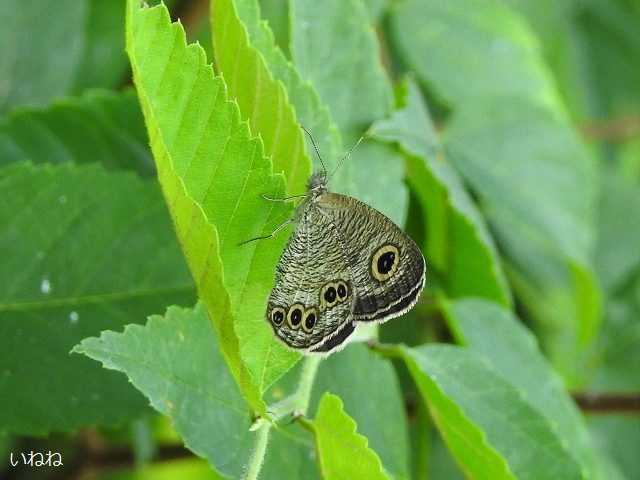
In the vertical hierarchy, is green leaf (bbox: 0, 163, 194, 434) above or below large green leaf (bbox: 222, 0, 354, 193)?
below

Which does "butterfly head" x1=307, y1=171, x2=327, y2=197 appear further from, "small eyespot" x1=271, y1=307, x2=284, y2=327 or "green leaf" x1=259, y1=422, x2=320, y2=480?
"green leaf" x1=259, y1=422, x2=320, y2=480

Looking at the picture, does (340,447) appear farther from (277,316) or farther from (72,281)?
(72,281)

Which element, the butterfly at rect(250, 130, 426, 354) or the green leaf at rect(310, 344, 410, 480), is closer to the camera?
the butterfly at rect(250, 130, 426, 354)

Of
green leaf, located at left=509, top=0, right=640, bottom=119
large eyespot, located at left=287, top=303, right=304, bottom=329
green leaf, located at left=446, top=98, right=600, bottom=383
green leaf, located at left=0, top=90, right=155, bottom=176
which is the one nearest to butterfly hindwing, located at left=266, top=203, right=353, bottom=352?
large eyespot, located at left=287, top=303, right=304, bottom=329

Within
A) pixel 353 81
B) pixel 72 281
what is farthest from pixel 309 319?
pixel 353 81

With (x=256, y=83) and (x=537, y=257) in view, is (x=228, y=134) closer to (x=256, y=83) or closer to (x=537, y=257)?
(x=256, y=83)

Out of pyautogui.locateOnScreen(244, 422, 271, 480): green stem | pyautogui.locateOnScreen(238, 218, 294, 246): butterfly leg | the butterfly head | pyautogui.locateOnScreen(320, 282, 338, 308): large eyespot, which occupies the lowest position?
pyautogui.locateOnScreen(244, 422, 271, 480): green stem

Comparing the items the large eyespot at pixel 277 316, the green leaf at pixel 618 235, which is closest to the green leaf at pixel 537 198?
the green leaf at pixel 618 235
